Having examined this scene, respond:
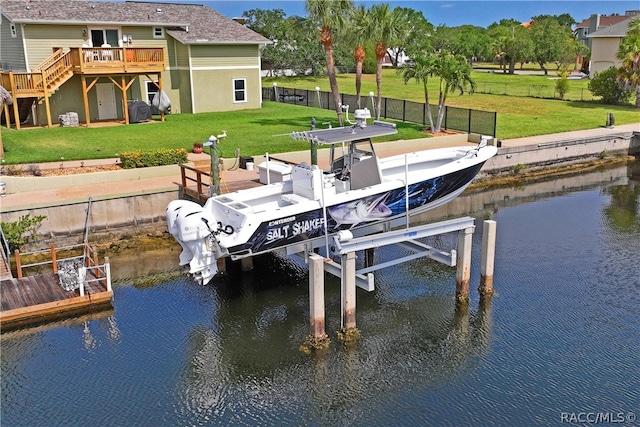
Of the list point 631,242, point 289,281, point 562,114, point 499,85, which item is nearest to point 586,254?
point 631,242

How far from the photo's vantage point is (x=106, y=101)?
3034cm

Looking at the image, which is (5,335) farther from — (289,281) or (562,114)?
(562,114)

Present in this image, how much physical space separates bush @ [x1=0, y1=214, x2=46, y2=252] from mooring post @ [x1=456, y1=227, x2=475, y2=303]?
10548 mm

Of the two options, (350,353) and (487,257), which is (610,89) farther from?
(350,353)

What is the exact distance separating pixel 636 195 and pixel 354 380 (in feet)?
54.0

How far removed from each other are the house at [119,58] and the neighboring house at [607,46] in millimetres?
33290

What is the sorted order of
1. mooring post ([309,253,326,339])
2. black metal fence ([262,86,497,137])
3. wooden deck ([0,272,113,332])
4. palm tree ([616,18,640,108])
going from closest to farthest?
mooring post ([309,253,326,339]) → wooden deck ([0,272,113,332]) → black metal fence ([262,86,497,137]) → palm tree ([616,18,640,108])

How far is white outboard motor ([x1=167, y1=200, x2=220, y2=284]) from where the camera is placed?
40.3ft

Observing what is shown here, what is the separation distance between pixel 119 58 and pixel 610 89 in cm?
2863

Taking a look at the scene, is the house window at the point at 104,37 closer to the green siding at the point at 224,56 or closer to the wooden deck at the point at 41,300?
the green siding at the point at 224,56

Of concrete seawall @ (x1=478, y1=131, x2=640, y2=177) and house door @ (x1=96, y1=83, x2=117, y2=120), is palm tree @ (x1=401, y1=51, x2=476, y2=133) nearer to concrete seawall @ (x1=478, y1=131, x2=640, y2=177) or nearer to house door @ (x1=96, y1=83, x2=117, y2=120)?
concrete seawall @ (x1=478, y1=131, x2=640, y2=177)

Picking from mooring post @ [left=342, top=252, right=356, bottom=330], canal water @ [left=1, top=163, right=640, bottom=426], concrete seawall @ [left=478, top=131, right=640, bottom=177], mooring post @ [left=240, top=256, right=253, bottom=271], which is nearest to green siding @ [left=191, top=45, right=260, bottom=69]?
concrete seawall @ [left=478, top=131, right=640, bottom=177]

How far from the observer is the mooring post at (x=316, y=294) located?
11367 mm

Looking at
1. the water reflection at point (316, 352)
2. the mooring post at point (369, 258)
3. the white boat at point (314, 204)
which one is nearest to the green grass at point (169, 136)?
the mooring post at point (369, 258)
